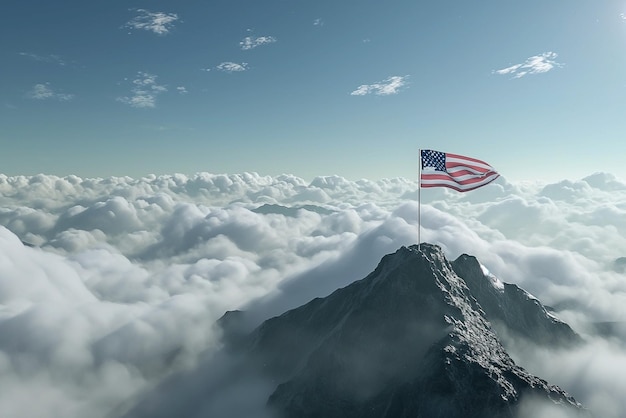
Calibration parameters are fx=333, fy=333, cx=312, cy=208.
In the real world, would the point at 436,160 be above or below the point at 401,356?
above

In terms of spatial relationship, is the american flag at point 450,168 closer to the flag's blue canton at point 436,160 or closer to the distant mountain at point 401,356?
the flag's blue canton at point 436,160

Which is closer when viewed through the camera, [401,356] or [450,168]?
[450,168]

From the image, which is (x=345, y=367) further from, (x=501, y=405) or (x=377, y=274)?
(x=501, y=405)

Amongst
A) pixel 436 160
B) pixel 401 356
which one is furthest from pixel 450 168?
pixel 401 356

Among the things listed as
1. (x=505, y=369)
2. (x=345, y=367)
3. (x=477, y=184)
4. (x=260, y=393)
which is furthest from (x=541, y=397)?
(x=260, y=393)

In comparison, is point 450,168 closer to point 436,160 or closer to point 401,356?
point 436,160

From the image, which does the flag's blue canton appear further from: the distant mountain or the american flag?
the distant mountain
